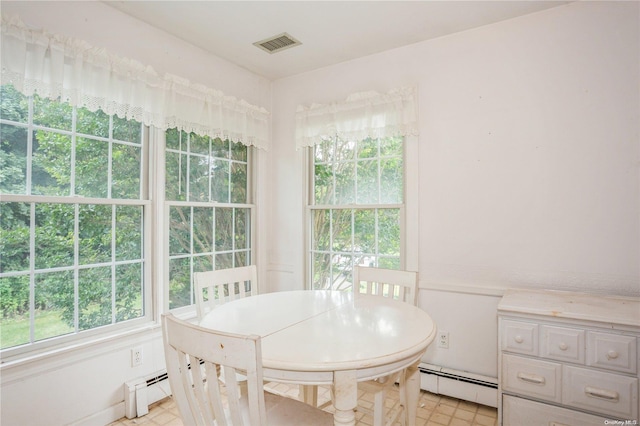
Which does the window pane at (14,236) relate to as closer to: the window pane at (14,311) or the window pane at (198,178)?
the window pane at (14,311)

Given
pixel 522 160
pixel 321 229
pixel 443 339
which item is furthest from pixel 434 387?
pixel 522 160

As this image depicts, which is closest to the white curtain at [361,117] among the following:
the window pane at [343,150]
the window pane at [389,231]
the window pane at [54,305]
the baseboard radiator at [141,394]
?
the window pane at [343,150]

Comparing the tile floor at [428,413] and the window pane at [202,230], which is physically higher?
the window pane at [202,230]

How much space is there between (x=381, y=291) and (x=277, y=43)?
2.04 m

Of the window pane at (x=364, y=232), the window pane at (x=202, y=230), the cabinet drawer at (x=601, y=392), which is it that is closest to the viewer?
the cabinet drawer at (x=601, y=392)

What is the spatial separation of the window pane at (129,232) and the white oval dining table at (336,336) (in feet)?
3.10

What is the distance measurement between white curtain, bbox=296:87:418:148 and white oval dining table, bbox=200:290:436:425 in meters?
1.38

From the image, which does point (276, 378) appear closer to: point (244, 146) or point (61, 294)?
point (61, 294)

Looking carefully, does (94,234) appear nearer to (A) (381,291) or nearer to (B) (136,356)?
(B) (136,356)

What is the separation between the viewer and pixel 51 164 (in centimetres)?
200

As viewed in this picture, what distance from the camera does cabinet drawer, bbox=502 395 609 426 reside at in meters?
1.68

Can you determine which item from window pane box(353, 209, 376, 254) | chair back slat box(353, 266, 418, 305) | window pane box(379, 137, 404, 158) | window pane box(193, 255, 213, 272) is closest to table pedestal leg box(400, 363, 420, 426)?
chair back slat box(353, 266, 418, 305)

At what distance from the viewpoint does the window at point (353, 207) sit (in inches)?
111

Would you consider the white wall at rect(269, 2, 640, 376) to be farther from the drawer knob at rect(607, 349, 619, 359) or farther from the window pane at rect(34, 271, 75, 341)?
the window pane at rect(34, 271, 75, 341)
